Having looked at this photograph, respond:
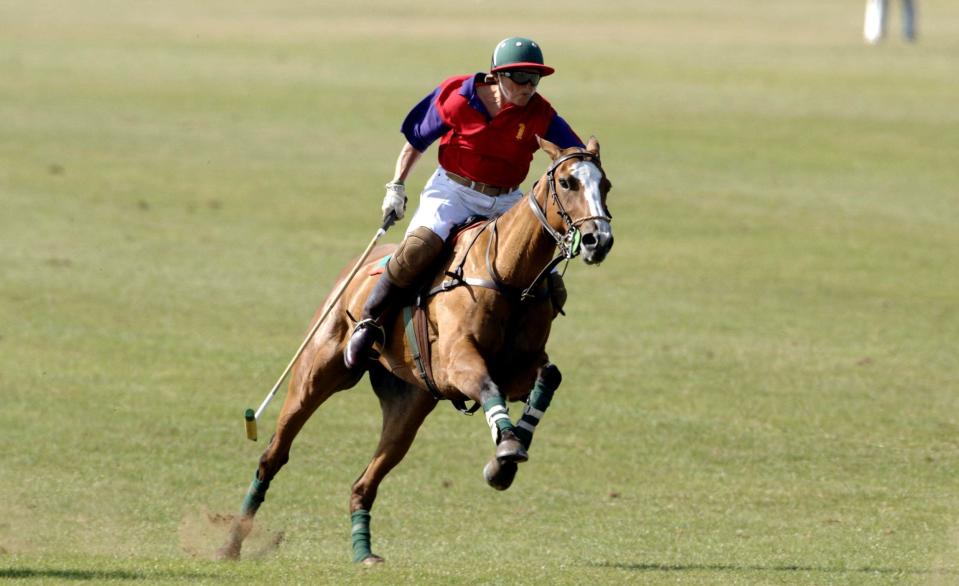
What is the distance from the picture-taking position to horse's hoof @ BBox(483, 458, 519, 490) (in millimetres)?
9727

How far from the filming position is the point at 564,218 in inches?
394

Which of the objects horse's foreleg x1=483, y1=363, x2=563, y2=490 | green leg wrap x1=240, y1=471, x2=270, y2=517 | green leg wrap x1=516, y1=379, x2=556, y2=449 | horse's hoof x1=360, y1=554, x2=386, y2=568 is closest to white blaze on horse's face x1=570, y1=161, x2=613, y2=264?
horse's foreleg x1=483, y1=363, x2=563, y2=490

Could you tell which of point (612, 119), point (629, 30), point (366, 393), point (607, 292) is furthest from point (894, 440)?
point (629, 30)

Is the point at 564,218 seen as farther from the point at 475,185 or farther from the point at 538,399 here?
the point at 475,185

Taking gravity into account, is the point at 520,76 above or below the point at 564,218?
above

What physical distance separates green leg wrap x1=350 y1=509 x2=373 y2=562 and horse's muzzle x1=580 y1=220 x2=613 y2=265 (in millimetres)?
2817

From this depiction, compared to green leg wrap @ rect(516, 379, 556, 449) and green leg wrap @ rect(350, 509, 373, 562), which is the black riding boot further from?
green leg wrap @ rect(516, 379, 556, 449)

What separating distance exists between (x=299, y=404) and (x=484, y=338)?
6.89ft

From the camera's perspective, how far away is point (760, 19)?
2874 inches

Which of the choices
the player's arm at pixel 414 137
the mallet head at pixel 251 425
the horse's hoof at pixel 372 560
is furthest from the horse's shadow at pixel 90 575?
the player's arm at pixel 414 137

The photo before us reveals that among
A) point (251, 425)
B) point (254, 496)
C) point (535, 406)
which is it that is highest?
point (535, 406)

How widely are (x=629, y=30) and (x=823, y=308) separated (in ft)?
144

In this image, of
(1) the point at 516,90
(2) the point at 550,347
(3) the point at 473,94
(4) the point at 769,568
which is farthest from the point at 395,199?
(2) the point at 550,347

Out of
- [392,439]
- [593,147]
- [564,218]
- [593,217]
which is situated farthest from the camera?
[392,439]
